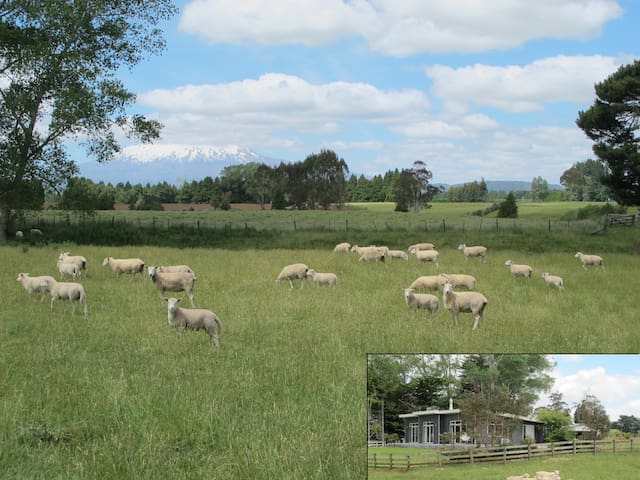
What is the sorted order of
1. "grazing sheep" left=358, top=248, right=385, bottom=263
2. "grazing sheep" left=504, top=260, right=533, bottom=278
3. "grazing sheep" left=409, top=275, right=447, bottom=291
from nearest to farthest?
"grazing sheep" left=409, top=275, right=447, bottom=291
"grazing sheep" left=504, top=260, right=533, bottom=278
"grazing sheep" left=358, top=248, right=385, bottom=263

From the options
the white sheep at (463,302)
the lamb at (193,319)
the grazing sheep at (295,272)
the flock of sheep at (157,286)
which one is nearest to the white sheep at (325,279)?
the grazing sheep at (295,272)

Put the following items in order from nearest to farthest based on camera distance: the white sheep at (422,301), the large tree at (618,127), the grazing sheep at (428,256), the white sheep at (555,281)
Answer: the white sheep at (422,301)
the white sheep at (555,281)
the grazing sheep at (428,256)
the large tree at (618,127)

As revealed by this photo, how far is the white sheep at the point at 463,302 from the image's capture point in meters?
13.3

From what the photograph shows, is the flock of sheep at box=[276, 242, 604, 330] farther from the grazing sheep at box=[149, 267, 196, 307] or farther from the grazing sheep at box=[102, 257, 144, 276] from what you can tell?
the grazing sheep at box=[102, 257, 144, 276]

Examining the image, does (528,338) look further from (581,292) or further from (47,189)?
(47,189)

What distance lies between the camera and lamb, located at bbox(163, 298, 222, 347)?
11508 mm

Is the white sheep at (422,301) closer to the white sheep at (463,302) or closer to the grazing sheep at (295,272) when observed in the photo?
the white sheep at (463,302)

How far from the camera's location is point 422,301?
577 inches

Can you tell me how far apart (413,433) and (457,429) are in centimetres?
21

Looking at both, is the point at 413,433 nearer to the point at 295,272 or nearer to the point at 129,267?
the point at 295,272

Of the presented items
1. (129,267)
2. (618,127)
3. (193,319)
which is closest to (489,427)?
(193,319)

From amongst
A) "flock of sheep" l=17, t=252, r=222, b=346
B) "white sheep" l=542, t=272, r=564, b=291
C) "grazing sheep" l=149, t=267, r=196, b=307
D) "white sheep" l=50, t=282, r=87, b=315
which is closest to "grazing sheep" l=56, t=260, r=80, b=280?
"flock of sheep" l=17, t=252, r=222, b=346

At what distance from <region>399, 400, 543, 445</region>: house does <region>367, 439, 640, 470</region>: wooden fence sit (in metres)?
0.04

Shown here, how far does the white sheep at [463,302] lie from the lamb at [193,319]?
498 cm
